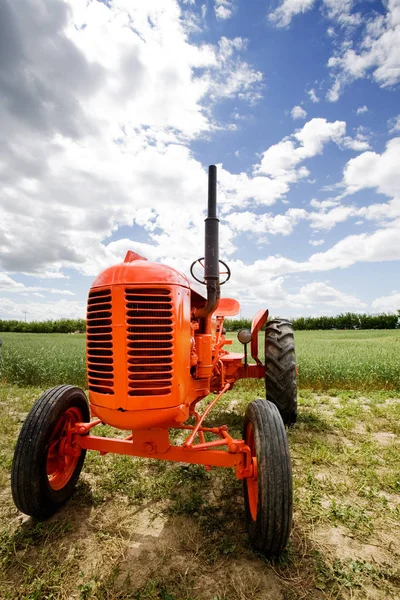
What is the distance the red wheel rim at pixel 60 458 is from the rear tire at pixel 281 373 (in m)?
2.19

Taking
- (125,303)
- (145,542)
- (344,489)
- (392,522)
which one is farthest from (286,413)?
(125,303)

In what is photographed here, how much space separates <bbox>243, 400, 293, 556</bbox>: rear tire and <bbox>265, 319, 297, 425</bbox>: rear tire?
1.76 m

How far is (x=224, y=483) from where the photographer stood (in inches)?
122

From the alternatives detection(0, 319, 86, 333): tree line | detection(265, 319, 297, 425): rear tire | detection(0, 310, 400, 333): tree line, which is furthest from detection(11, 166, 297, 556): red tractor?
detection(0, 319, 86, 333): tree line

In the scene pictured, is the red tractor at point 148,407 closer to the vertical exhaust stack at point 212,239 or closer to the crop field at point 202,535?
the vertical exhaust stack at point 212,239

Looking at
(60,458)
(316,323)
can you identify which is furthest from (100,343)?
(316,323)

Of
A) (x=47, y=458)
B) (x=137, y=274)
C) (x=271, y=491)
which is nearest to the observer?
(x=271, y=491)

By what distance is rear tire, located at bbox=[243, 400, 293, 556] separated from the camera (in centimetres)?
207

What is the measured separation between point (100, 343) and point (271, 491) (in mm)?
1359

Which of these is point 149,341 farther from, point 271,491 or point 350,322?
point 350,322

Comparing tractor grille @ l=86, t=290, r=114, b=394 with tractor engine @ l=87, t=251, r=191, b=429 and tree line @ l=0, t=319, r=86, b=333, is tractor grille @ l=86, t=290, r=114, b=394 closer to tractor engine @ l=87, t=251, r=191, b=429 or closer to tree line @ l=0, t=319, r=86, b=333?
tractor engine @ l=87, t=251, r=191, b=429

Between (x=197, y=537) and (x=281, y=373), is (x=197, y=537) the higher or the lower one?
the lower one

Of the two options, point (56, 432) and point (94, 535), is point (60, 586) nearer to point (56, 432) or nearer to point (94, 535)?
point (94, 535)

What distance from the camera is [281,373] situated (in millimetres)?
4051
